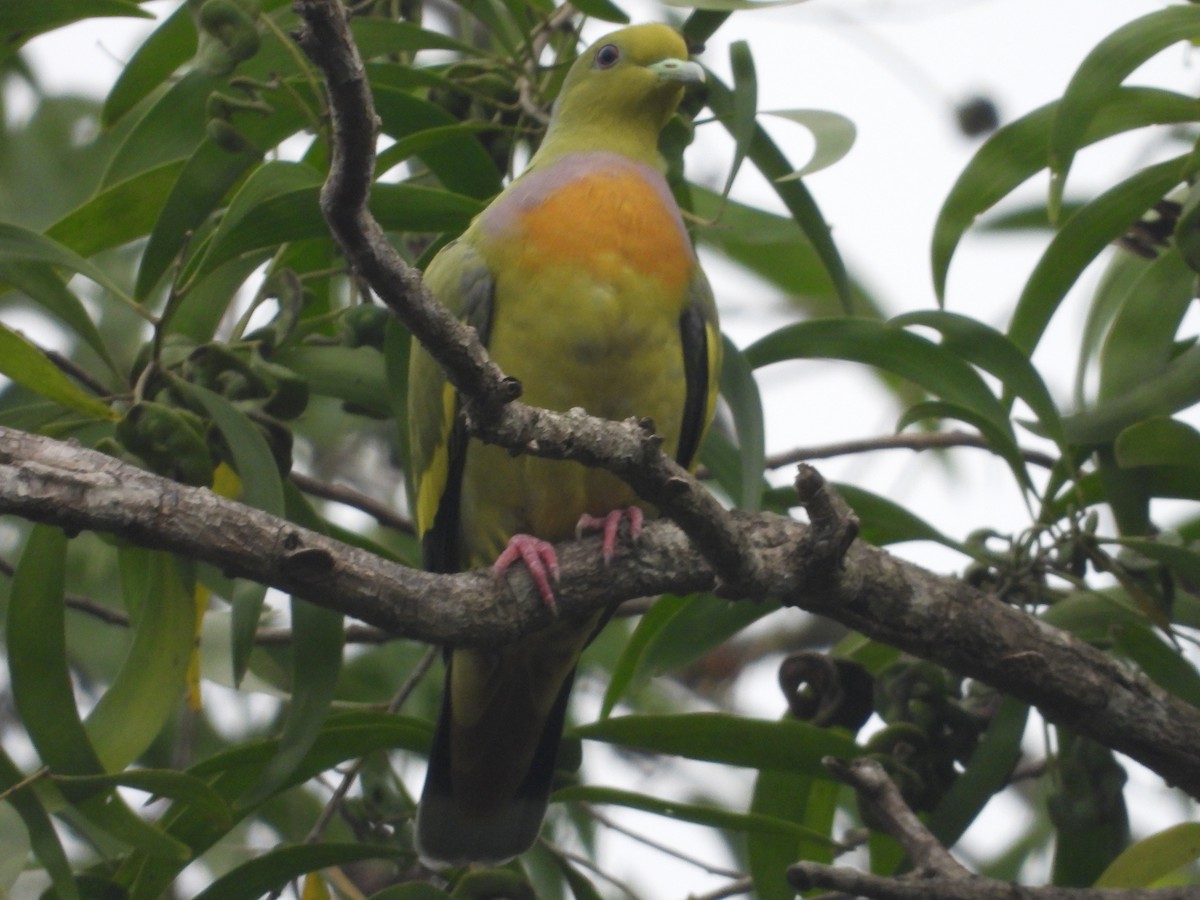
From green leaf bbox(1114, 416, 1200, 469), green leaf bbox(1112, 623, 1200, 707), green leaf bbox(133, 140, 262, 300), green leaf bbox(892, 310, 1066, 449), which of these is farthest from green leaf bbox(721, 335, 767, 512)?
green leaf bbox(133, 140, 262, 300)

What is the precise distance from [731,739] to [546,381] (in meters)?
0.77

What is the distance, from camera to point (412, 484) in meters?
3.21

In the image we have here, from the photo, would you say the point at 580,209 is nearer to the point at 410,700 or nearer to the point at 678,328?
the point at 678,328

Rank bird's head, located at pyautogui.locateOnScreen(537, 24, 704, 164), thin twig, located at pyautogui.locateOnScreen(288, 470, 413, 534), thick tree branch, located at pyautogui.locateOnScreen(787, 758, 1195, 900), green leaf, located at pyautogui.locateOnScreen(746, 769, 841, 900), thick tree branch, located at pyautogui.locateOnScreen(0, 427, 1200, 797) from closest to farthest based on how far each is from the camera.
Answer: thick tree branch, located at pyautogui.locateOnScreen(0, 427, 1200, 797), thick tree branch, located at pyautogui.locateOnScreen(787, 758, 1195, 900), green leaf, located at pyautogui.locateOnScreen(746, 769, 841, 900), bird's head, located at pyautogui.locateOnScreen(537, 24, 704, 164), thin twig, located at pyautogui.locateOnScreen(288, 470, 413, 534)

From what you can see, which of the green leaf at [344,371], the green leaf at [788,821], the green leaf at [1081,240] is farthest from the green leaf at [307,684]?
the green leaf at [1081,240]

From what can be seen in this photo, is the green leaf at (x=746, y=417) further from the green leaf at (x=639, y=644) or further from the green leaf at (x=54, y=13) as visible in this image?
the green leaf at (x=54, y=13)

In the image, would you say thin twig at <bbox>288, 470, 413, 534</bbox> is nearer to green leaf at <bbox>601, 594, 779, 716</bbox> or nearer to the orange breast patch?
green leaf at <bbox>601, 594, 779, 716</bbox>

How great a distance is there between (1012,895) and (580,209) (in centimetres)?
150

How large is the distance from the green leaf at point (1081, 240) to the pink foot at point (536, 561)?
1164 millimetres

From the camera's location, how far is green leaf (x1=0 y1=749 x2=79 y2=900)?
2.51m

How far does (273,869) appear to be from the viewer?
2.77 meters

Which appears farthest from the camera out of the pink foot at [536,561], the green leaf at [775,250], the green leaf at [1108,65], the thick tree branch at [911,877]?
the green leaf at [775,250]

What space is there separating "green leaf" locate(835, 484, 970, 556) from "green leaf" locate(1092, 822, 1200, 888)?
65cm

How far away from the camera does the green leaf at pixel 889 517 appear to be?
3092 mm
